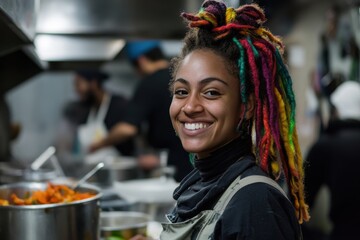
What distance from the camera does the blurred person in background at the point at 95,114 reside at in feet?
15.2

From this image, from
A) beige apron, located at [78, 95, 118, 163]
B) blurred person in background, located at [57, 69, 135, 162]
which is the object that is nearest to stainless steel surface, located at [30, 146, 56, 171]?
blurred person in background, located at [57, 69, 135, 162]

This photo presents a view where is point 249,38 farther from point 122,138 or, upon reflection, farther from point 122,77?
point 122,77

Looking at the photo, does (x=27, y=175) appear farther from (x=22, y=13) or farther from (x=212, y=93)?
(x=212, y=93)

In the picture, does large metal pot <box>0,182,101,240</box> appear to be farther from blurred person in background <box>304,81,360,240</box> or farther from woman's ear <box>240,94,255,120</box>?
blurred person in background <box>304,81,360,240</box>

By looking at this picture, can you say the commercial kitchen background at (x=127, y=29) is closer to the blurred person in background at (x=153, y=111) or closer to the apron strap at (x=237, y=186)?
the blurred person in background at (x=153, y=111)

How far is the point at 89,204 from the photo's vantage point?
5.56 feet

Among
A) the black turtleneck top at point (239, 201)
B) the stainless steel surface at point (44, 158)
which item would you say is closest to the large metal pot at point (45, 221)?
the black turtleneck top at point (239, 201)

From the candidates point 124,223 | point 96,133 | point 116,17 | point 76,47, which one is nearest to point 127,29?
point 116,17

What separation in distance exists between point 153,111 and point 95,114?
1.39 metres

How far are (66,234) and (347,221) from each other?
2297 mm

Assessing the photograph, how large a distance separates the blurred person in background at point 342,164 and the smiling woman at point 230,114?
2.05 metres

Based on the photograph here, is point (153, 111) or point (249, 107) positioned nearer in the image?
point (249, 107)

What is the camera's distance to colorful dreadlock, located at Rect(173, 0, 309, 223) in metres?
1.44

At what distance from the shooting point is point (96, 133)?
190 inches
